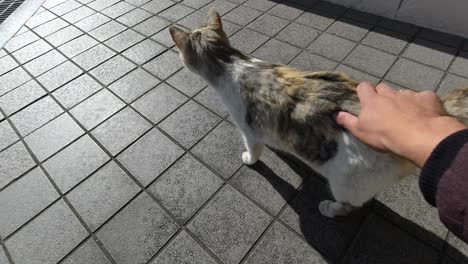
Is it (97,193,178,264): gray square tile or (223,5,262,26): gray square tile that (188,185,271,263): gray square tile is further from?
(223,5,262,26): gray square tile

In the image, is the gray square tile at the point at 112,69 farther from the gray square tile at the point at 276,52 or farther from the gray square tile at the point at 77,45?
the gray square tile at the point at 276,52

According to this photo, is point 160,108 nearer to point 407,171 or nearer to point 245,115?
point 245,115

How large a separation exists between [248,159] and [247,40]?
2.41 meters

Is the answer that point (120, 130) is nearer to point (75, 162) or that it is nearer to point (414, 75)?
point (75, 162)

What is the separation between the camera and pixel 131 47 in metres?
4.91

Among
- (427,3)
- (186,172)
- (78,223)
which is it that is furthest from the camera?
(427,3)

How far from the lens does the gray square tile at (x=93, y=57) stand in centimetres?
467

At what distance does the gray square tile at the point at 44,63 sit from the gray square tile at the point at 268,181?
3.63 metres

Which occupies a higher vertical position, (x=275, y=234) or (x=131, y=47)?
(x=131, y=47)

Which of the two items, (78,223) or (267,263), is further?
(78,223)

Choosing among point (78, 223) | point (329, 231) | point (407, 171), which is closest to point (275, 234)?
point (329, 231)

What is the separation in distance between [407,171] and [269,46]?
3.14 metres

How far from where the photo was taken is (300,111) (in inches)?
84.7

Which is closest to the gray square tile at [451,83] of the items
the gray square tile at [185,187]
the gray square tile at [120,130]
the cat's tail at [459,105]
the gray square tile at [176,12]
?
the cat's tail at [459,105]
